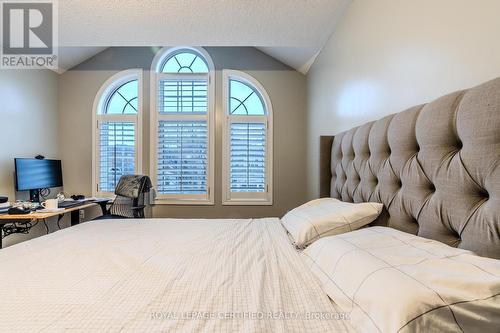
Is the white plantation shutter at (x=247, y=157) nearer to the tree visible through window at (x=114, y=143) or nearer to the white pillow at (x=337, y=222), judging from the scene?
the tree visible through window at (x=114, y=143)

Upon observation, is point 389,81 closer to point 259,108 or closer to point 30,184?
point 259,108

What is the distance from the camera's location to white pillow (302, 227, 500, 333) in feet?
1.61

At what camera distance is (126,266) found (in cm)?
100

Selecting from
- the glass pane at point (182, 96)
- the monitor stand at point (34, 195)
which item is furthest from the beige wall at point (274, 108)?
the monitor stand at point (34, 195)

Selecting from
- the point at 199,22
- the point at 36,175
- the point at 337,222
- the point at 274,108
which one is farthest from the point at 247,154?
the point at 36,175

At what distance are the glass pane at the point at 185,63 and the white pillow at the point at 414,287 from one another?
10.5ft

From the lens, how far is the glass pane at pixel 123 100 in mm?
3398

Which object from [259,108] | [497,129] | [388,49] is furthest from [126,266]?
[259,108]

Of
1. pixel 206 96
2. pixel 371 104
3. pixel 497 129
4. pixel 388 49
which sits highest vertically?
pixel 206 96

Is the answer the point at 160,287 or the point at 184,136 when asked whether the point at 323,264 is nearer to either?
the point at 160,287

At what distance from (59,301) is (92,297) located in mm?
84

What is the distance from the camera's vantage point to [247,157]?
3287 mm

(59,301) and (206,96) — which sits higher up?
(206,96)

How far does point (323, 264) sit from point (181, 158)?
8.98ft
